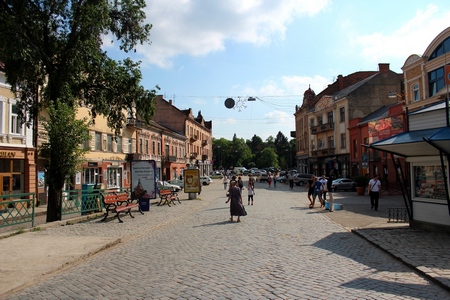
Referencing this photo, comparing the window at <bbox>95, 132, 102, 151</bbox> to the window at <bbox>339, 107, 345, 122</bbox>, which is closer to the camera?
the window at <bbox>95, 132, 102, 151</bbox>

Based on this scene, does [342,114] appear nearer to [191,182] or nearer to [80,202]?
[191,182]

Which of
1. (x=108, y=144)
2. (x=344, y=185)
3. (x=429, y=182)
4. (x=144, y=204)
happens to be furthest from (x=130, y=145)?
(x=429, y=182)

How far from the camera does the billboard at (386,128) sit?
3359 cm

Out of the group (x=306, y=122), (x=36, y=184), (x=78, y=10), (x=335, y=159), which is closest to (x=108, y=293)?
(x=78, y=10)

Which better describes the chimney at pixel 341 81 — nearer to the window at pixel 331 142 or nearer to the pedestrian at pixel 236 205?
the window at pixel 331 142

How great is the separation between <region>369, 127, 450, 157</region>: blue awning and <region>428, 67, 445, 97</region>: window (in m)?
19.3

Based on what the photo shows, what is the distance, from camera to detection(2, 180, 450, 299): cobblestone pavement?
5.96 metres

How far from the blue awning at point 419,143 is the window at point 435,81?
19.3 meters

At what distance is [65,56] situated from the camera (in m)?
15.8

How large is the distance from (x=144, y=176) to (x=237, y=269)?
1386 centimetres

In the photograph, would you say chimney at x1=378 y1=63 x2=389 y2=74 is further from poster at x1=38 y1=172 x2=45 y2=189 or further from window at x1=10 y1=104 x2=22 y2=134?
window at x1=10 y1=104 x2=22 y2=134

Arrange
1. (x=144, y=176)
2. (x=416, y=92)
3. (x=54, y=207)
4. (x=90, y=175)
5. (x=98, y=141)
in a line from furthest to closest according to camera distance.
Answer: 1. (x=98, y=141)
2. (x=90, y=175)
3. (x=416, y=92)
4. (x=144, y=176)
5. (x=54, y=207)

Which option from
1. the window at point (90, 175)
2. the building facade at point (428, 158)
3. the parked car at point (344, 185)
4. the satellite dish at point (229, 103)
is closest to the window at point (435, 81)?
the parked car at point (344, 185)

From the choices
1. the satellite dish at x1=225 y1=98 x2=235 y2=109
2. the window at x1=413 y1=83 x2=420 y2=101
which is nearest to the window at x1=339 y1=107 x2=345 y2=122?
the window at x1=413 y1=83 x2=420 y2=101
